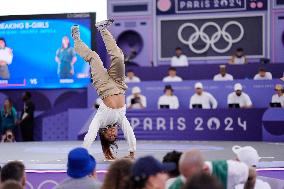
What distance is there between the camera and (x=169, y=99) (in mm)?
12234

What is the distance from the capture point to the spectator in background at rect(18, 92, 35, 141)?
1430 cm

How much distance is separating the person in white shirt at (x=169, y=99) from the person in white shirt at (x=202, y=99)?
1.13ft

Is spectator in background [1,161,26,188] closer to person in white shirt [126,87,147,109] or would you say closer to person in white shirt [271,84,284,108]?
person in white shirt [126,87,147,109]

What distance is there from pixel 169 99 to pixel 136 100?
74cm

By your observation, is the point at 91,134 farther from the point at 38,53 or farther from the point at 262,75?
the point at 38,53

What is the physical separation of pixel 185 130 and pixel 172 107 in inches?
27.6

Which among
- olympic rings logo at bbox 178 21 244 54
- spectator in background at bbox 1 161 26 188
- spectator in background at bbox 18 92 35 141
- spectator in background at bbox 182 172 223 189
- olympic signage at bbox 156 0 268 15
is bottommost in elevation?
spectator in background at bbox 18 92 35 141

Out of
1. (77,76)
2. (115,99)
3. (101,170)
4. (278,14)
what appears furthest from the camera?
(278,14)

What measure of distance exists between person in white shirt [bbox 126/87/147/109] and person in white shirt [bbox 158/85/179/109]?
38cm

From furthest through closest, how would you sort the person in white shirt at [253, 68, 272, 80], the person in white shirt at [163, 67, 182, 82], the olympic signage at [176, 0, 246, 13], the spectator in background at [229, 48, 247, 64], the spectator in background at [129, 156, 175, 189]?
the olympic signage at [176, 0, 246, 13] → the spectator in background at [229, 48, 247, 64] → the person in white shirt at [163, 67, 182, 82] → the person in white shirt at [253, 68, 272, 80] → the spectator in background at [129, 156, 175, 189]

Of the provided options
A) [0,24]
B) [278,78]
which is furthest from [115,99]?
[0,24]

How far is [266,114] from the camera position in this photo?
37.4 ft

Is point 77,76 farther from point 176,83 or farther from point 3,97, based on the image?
point 176,83

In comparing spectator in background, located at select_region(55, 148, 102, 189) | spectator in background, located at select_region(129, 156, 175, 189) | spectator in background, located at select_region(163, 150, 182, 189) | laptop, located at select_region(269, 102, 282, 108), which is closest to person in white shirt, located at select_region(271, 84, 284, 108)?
laptop, located at select_region(269, 102, 282, 108)
